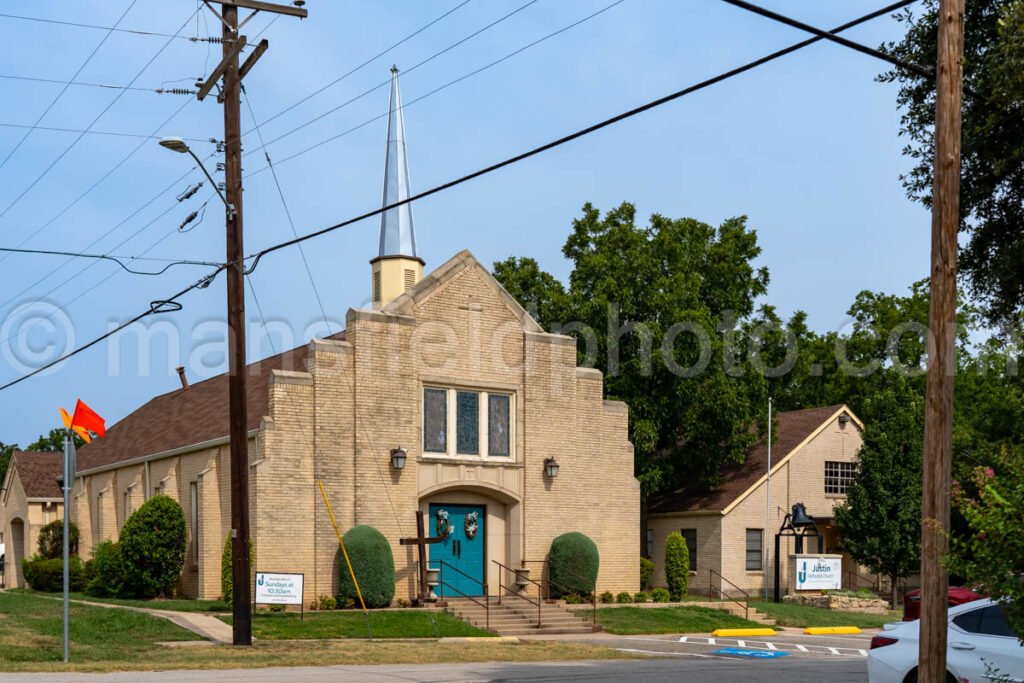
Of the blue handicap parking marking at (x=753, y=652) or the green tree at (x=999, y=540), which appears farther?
the blue handicap parking marking at (x=753, y=652)

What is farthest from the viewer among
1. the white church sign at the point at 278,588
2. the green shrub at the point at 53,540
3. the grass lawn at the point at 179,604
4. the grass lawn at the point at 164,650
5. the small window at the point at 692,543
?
the small window at the point at 692,543

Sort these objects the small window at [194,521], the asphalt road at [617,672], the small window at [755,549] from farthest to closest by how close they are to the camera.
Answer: the small window at [755,549] → the small window at [194,521] → the asphalt road at [617,672]

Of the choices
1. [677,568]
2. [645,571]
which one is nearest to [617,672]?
[677,568]

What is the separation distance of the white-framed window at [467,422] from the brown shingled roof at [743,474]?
37.4 ft

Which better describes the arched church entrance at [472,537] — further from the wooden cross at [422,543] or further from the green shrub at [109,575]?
the green shrub at [109,575]

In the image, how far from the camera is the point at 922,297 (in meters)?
61.8

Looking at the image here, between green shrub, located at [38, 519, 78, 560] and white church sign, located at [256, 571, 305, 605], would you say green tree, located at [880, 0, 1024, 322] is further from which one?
green shrub, located at [38, 519, 78, 560]

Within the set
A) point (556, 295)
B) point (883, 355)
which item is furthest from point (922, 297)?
point (556, 295)

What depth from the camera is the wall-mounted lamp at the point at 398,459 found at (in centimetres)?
3247

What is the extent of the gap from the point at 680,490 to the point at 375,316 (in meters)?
18.0

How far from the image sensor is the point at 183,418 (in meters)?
42.3

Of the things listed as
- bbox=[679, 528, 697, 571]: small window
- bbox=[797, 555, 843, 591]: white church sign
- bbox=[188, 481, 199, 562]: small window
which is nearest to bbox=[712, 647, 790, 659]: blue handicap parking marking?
bbox=[797, 555, 843, 591]: white church sign

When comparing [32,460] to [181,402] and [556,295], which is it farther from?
[556,295]

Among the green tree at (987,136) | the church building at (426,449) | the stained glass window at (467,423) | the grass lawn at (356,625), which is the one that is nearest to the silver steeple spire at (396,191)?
the church building at (426,449)
